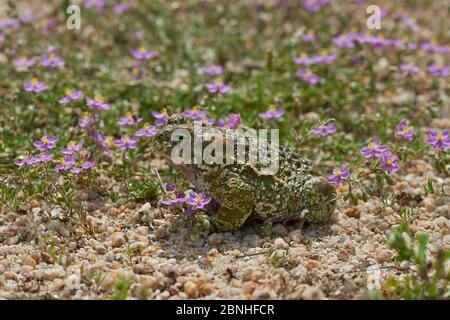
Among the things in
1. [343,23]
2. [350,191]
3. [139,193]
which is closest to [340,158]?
[350,191]

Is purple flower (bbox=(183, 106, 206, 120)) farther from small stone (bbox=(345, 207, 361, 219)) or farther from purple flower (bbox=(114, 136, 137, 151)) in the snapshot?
small stone (bbox=(345, 207, 361, 219))

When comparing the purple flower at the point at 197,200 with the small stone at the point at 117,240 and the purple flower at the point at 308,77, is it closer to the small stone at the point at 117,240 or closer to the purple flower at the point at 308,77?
the small stone at the point at 117,240

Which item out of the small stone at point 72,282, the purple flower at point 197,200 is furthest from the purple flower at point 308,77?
the small stone at point 72,282

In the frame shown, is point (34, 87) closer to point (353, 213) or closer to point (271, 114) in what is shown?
point (271, 114)

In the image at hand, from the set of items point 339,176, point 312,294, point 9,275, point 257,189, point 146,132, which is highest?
point 146,132

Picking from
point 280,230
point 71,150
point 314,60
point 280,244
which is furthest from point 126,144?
point 314,60

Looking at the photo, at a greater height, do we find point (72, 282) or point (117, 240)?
point (117, 240)
